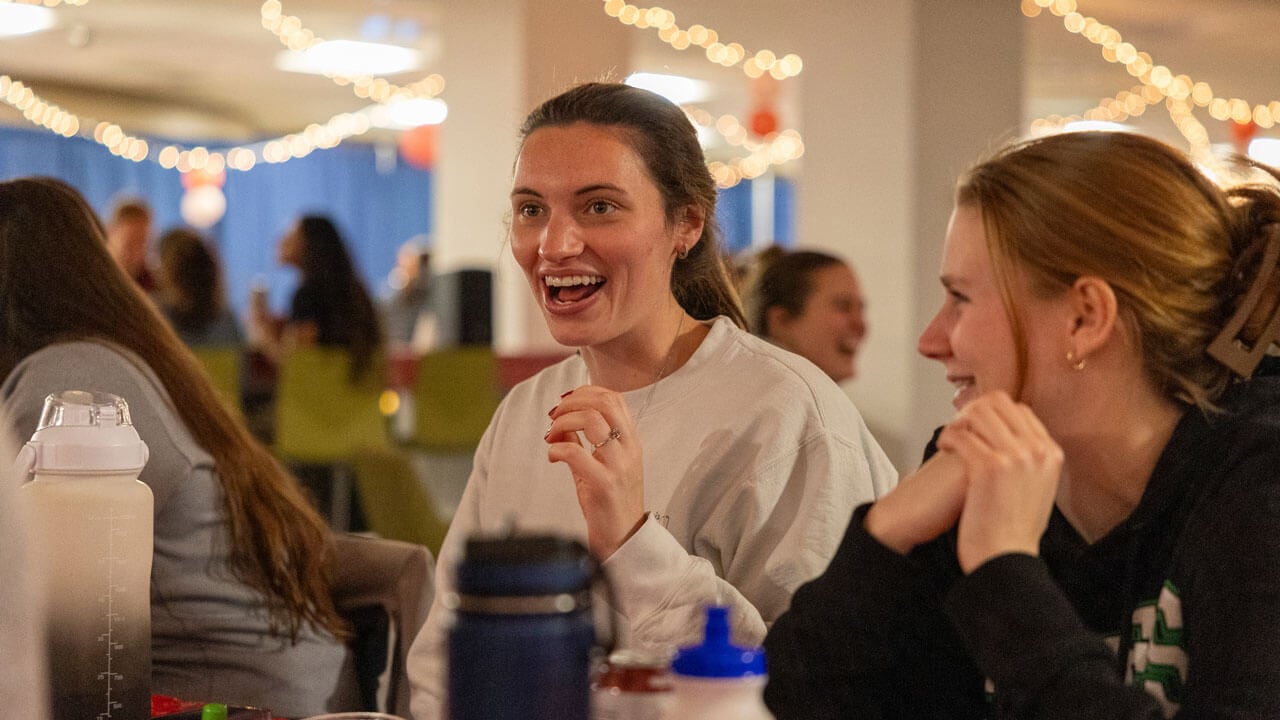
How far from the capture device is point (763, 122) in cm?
840

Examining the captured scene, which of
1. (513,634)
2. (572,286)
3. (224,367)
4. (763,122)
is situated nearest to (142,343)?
(572,286)

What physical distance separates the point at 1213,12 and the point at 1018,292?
6651 millimetres

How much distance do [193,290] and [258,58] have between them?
391 cm

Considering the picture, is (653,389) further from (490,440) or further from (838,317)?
(838,317)

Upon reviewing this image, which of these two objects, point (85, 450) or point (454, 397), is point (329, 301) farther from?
point (85, 450)

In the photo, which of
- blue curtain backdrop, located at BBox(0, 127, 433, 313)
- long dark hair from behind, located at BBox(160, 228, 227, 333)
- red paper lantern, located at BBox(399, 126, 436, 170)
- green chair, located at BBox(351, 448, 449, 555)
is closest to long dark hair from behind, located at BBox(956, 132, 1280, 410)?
green chair, located at BBox(351, 448, 449, 555)

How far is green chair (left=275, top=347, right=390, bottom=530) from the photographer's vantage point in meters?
4.94

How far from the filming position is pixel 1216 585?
106 centimetres

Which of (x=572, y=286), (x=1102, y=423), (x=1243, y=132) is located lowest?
(x=1102, y=423)

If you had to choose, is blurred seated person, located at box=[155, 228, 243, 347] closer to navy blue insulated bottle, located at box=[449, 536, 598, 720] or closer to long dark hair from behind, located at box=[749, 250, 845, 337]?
long dark hair from behind, located at box=[749, 250, 845, 337]

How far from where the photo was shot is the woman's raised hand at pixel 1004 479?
1012mm

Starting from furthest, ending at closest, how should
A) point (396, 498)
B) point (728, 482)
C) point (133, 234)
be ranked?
point (133, 234) → point (396, 498) → point (728, 482)

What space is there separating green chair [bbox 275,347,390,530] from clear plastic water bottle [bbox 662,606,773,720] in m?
4.31

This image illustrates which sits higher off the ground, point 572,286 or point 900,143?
point 900,143
